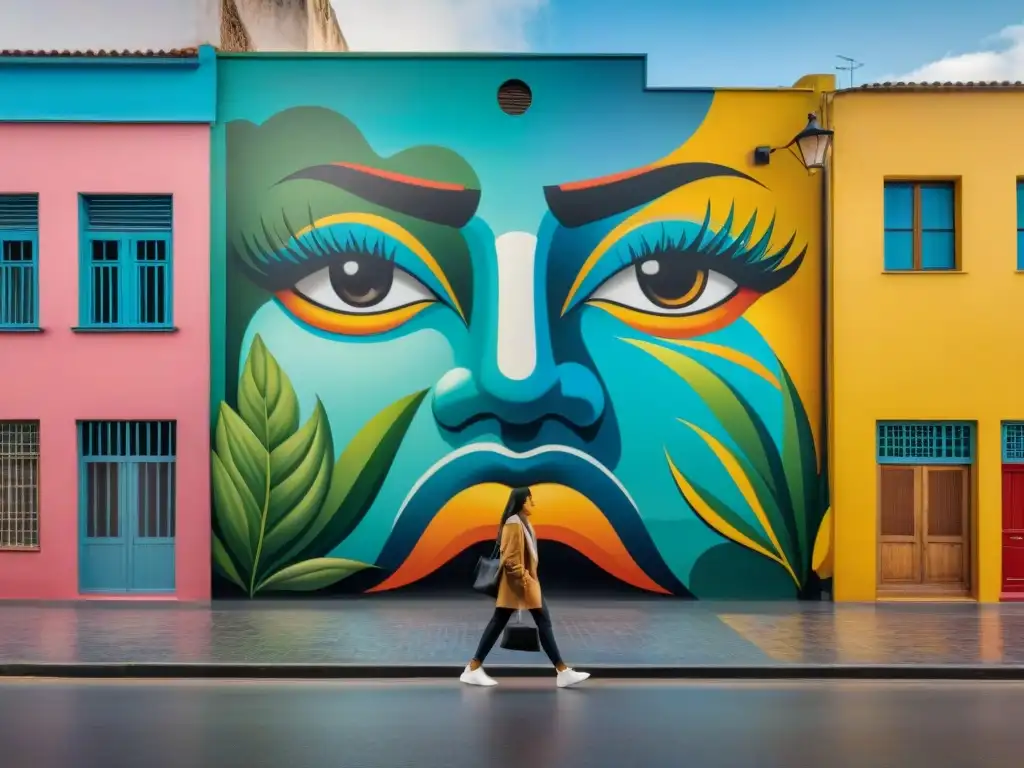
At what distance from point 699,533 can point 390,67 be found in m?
8.02

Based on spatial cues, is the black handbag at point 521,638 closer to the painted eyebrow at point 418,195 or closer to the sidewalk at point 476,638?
the sidewalk at point 476,638

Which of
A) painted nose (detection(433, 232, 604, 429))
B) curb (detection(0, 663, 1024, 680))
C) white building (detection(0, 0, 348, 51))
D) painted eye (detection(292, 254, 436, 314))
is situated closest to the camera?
curb (detection(0, 663, 1024, 680))

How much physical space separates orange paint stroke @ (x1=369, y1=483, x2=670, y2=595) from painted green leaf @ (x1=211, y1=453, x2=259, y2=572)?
2341mm

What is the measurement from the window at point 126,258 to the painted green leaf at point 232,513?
7.99ft

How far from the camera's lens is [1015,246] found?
14.0 metres

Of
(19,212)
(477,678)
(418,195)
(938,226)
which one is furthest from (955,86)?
(19,212)

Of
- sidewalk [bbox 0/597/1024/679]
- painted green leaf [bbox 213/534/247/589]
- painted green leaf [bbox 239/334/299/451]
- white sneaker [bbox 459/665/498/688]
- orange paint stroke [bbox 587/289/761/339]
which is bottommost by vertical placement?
sidewalk [bbox 0/597/1024/679]

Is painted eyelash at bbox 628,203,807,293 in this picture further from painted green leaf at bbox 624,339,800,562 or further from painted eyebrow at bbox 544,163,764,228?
painted green leaf at bbox 624,339,800,562

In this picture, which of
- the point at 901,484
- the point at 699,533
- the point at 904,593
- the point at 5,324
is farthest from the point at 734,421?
the point at 5,324

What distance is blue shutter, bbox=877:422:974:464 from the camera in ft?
46.0

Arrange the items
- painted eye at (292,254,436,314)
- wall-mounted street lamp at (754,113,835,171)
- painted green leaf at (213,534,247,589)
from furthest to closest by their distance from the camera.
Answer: painted eye at (292,254,436,314) → painted green leaf at (213,534,247,589) → wall-mounted street lamp at (754,113,835,171)

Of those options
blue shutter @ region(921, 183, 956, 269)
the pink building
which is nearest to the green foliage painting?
the pink building

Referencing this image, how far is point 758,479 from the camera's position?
1391 cm

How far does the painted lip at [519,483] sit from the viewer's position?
45.2 feet
